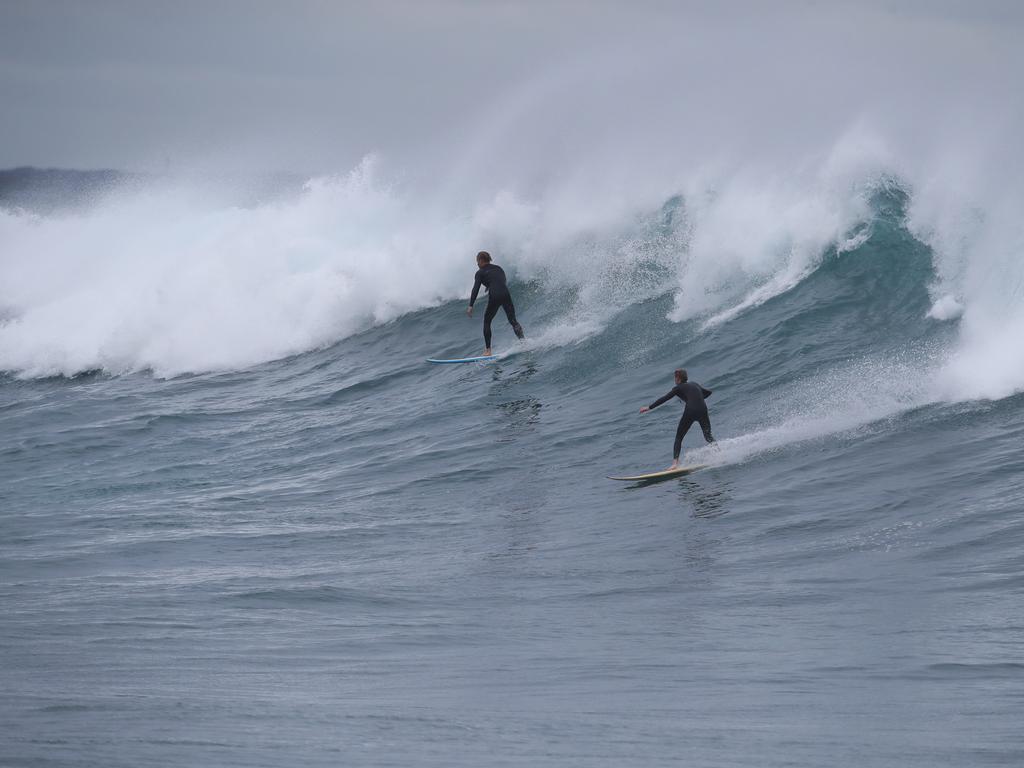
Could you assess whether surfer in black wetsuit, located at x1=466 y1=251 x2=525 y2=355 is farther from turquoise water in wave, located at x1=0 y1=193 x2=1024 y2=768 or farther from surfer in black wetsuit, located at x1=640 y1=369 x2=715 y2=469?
surfer in black wetsuit, located at x1=640 y1=369 x2=715 y2=469

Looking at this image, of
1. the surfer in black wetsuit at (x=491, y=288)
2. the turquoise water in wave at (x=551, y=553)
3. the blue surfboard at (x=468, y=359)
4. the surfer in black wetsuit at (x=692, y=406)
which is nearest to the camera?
the turquoise water in wave at (x=551, y=553)

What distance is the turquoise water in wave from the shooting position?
580 cm

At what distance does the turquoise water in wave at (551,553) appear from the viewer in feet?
19.0

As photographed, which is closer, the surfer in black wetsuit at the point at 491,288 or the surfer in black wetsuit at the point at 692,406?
the surfer in black wetsuit at the point at 692,406

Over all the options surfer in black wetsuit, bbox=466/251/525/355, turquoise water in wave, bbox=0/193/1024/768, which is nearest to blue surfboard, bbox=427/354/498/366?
surfer in black wetsuit, bbox=466/251/525/355

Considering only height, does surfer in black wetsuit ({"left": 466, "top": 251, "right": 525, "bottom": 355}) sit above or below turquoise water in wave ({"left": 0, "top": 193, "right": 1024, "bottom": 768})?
above

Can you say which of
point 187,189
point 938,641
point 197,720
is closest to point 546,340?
point 938,641

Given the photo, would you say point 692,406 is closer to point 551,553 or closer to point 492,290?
point 551,553

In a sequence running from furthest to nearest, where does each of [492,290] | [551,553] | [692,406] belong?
1. [492,290]
2. [692,406]
3. [551,553]

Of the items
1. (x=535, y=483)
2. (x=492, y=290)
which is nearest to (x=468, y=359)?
(x=492, y=290)

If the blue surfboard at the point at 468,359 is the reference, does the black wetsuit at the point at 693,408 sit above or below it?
below

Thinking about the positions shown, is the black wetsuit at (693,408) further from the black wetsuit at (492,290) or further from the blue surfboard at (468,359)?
the blue surfboard at (468,359)

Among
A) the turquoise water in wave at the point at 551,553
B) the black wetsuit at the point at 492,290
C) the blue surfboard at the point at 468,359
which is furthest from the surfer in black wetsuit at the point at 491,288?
the turquoise water in wave at the point at 551,553

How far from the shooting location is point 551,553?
34.1 feet
